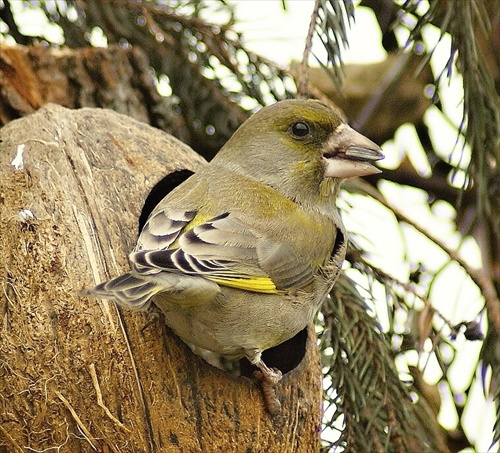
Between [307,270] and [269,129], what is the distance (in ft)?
1.73

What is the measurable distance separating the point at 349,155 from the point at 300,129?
174mm

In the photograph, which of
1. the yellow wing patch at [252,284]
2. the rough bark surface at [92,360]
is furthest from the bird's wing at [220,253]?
the rough bark surface at [92,360]

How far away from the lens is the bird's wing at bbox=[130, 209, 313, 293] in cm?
246

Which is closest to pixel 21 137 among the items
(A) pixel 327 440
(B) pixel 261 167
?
(B) pixel 261 167

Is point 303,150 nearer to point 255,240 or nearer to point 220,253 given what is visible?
point 255,240

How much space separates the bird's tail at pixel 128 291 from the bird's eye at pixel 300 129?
0.89 metres

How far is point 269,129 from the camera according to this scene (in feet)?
10.1

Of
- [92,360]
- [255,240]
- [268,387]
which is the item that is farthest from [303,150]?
[92,360]

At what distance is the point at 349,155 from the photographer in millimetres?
2982

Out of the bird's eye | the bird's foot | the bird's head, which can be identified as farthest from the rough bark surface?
the bird's eye

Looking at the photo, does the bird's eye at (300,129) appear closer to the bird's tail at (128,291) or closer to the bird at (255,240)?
the bird at (255,240)

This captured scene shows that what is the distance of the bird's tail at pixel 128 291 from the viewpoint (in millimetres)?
2238

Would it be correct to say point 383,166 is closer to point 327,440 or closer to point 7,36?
point 327,440

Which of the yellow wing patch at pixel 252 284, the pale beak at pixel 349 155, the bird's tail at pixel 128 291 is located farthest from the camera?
the pale beak at pixel 349 155
